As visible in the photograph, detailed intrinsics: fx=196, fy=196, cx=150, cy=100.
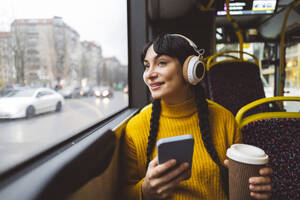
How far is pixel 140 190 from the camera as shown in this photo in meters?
0.85

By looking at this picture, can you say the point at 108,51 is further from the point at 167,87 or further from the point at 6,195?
the point at 6,195

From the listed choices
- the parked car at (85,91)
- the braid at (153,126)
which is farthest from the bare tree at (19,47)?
the braid at (153,126)

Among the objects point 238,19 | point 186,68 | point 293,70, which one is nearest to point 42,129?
point 186,68

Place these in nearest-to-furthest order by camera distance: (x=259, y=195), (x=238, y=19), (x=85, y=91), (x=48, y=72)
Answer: (x=259, y=195) → (x=48, y=72) → (x=85, y=91) → (x=238, y=19)

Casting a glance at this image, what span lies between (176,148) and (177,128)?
0.39m

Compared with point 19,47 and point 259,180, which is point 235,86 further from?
point 19,47

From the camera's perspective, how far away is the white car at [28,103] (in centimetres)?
57

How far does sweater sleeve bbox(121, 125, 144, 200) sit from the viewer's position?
917 millimetres

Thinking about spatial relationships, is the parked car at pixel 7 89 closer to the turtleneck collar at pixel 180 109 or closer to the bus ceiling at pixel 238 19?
the turtleneck collar at pixel 180 109

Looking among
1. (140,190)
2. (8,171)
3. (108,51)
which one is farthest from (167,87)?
(108,51)

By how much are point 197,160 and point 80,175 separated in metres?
0.59

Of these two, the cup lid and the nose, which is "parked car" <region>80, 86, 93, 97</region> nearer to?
the nose

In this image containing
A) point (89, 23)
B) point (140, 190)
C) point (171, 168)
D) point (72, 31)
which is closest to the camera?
point (171, 168)

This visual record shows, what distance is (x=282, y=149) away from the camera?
3.01ft
